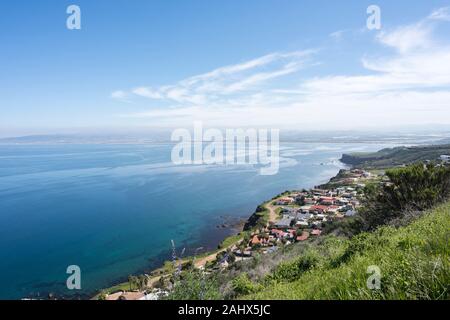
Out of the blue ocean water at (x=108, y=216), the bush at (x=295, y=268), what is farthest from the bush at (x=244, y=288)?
the blue ocean water at (x=108, y=216)

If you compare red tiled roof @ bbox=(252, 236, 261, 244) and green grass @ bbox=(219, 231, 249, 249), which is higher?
red tiled roof @ bbox=(252, 236, 261, 244)

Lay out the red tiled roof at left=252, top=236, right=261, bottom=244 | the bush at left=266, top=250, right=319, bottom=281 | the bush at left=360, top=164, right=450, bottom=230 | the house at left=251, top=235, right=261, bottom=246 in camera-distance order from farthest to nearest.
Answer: the red tiled roof at left=252, top=236, right=261, bottom=244, the house at left=251, top=235, right=261, bottom=246, the bush at left=360, top=164, right=450, bottom=230, the bush at left=266, top=250, right=319, bottom=281

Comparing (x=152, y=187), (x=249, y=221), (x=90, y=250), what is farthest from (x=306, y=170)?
(x=90, y=250)

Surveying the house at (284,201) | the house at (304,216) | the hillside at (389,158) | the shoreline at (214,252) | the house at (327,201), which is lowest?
the shoreline at (214,252)

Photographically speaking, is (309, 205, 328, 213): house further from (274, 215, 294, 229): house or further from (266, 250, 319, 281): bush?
(266, 250, 319, 281): bush

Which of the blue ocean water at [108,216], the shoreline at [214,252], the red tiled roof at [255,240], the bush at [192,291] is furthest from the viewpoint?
the red tiled roof at [255,240]

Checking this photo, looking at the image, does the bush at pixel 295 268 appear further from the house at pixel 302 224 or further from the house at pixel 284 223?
the house at pixel 284 223

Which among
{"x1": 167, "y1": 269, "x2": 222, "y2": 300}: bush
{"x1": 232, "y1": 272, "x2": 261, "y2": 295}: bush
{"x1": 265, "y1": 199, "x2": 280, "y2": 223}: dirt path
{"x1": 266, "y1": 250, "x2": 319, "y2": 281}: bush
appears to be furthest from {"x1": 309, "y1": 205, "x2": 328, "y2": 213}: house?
{"x1": 167, "y1": 269, "x2": 222, "y2": 300}: bush
